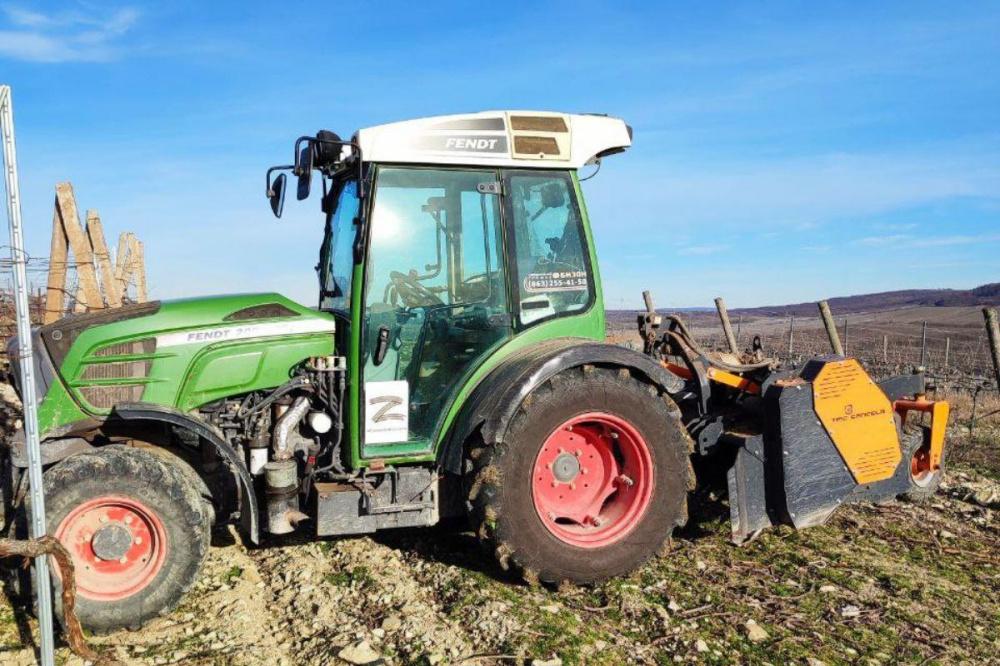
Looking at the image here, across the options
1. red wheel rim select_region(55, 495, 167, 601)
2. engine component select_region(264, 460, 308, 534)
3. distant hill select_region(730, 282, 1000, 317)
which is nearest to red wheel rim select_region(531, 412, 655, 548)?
engine component select_region(264, 460, 308, 534)

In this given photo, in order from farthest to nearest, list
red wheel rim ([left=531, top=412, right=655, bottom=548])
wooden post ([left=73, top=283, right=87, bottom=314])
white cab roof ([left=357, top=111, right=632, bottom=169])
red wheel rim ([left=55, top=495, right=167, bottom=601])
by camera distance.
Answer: wooden post ([left=73, top=283, right=87, bottom=314]) < red wheel rim ([left=531, top=412, right=655, bottom=548]) < white cab roof ([left=357, top=111, right=632, bottom=169]) < red wheel rim ([left=55, top=495, right=167, bottom=601])

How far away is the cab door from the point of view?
162 inches

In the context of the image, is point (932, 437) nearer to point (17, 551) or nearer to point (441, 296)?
point (441, 296)

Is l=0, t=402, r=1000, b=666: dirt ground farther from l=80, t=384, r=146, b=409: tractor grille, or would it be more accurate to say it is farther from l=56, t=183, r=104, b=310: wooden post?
l=56, t=183, r=104, b=310: wooden post

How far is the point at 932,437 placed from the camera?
5078 mm

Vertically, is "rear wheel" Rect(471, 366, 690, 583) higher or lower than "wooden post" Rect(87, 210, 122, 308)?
lower

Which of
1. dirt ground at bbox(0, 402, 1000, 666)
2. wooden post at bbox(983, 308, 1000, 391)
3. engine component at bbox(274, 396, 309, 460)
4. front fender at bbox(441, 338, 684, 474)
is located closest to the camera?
dirt ground at bbox(0, 402, 1000, 666)

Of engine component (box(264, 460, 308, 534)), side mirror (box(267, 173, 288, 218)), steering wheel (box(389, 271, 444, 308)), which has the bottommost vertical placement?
engine component (box(264, 460, 308, 534))

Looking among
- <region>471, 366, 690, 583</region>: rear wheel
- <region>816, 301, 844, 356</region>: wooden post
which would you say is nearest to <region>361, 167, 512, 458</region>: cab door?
<region>471, 366, 690, 583</region>: rear wheel

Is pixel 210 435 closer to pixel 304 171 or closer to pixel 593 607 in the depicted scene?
pixel 304 171

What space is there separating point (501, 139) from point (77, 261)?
21.8 ft

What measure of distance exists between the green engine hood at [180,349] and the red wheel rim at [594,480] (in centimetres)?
146

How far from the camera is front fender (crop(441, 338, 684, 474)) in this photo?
3.92m

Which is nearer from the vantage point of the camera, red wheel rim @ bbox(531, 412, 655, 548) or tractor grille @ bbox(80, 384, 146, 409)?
tractor grille @ bbox(80, 384, 146, 409)
